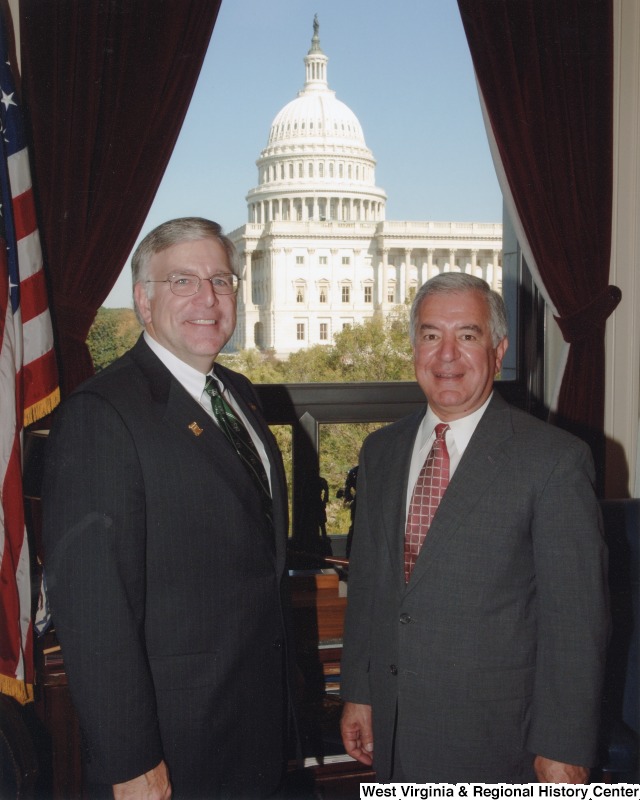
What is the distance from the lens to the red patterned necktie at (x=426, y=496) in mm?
1556

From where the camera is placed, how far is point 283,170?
335 centimetres

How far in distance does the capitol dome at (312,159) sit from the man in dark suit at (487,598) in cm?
159

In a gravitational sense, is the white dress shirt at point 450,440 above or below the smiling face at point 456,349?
below

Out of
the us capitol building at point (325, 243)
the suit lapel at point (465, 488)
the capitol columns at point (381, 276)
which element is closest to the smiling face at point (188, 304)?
the suit lapel at point (465, 488)

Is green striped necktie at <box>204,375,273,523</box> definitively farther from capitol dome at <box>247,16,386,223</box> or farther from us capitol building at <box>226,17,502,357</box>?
us capitol building at <box>226,17,502,357</box>

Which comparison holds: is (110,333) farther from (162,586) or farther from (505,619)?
(505,619)

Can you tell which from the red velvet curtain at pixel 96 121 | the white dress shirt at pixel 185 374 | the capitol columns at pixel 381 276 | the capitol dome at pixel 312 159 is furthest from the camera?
the capitol columns at pixel 381 276

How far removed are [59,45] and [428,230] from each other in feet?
5.39

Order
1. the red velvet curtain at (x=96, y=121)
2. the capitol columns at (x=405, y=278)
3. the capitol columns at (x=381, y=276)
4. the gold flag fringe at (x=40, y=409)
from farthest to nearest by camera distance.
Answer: the capitol columns at (x=381, y=276) → the capitol columns at (x=405, y=278) → the red velvet curtain at (x=96, y=121) → the gold flag fringe at (x=40, y=409)

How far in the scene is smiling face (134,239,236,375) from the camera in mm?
1490

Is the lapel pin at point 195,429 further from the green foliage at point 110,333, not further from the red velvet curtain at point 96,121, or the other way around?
the green foliage at point 110,333

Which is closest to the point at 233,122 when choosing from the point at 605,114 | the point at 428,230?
the point at 428,230

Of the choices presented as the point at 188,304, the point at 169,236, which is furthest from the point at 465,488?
the point at 169,236

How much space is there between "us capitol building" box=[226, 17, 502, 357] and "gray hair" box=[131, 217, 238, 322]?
1.62 meters
